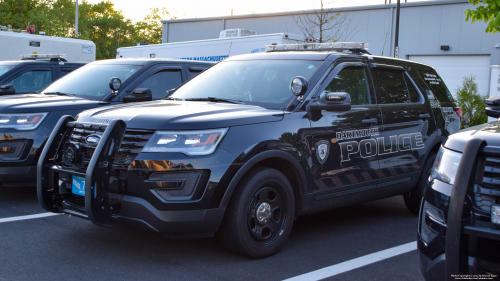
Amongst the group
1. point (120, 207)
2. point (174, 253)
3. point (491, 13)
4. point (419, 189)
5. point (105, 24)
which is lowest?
point (174, 253)

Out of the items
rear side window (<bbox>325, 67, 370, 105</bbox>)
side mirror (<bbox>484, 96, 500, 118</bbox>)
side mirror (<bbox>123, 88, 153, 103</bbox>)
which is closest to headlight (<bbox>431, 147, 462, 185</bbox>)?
side mirror (<bbox>484, 96, 500, 118</bbox>)

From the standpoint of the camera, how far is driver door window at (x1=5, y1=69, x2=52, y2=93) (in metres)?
8.43

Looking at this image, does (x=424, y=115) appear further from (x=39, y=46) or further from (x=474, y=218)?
(x=39, y=46)

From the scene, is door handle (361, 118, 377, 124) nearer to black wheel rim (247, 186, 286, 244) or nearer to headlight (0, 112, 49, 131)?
black wheel rim (247, 186, 286, 244)

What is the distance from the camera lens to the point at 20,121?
576cm

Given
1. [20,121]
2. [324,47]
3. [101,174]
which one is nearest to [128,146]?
[101,174]

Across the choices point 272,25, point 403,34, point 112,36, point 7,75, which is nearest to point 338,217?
point 7,75

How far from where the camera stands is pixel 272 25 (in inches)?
1207

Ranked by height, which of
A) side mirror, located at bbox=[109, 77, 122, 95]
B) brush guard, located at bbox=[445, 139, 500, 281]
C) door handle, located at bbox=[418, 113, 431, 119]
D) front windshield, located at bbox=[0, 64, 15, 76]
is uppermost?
front windshield, located at bbox=[0, 64, 15, 76]

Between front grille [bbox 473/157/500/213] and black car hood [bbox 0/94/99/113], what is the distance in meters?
4.82

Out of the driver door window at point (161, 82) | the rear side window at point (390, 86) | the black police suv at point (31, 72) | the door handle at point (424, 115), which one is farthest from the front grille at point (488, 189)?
the black police suv at point (31, 72)

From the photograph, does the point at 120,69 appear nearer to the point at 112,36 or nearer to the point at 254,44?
the point at 254,44

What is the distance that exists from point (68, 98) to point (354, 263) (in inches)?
166

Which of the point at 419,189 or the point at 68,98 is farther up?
the point at 68,98
